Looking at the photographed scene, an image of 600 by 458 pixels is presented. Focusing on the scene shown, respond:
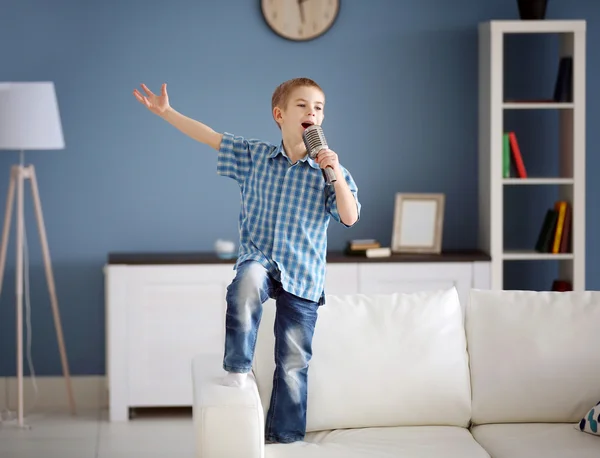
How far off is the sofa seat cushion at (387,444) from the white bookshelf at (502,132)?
1.90 meters

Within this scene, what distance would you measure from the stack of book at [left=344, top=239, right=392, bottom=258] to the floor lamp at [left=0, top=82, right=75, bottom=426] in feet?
4.53

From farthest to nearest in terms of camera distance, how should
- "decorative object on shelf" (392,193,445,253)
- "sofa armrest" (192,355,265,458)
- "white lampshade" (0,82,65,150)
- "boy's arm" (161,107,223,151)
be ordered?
1. "decorative object on shelf" (392,193,445,253)
2. "white lampshade" (0,82,65,150)
3. "boy's arm" (161,107,223,151)
4. "sofa armrest" (192,355,265,458)

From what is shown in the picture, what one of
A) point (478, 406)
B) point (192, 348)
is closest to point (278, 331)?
point (478, 406)

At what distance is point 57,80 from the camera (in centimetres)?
487

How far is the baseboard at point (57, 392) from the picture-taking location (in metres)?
4.94

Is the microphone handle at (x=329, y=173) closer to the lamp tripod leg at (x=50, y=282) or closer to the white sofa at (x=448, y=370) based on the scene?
the white sofa at (x=448, y=370)

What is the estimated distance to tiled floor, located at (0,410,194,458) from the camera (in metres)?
4.14

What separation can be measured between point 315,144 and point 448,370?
82cm

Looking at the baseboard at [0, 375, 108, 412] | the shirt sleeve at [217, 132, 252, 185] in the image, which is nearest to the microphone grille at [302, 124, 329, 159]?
the shirt sleeve at [217, 132, 252, 185]

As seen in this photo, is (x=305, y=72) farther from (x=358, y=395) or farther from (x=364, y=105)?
(x=358, y=395)

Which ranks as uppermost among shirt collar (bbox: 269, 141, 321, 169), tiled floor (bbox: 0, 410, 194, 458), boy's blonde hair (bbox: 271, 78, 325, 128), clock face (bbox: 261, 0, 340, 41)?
clock face (bbox: 261, 0, 340, 41)

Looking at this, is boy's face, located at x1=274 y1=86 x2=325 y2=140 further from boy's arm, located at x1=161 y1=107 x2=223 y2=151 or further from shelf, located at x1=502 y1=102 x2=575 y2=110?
shelf, located at x1=502 y1=102 x2=575 y2=110

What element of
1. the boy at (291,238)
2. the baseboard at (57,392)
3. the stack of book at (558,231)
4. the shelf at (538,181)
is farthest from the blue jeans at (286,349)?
the baseboard at (57,392)

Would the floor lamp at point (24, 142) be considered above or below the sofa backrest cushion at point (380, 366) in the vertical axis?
above
